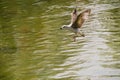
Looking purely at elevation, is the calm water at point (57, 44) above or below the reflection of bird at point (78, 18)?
below

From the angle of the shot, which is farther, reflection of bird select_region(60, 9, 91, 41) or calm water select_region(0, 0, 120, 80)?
calm water select_region(0, 0, 120, 80)

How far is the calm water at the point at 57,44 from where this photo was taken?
13.2m

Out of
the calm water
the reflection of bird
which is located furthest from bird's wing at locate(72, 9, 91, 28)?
the calm water

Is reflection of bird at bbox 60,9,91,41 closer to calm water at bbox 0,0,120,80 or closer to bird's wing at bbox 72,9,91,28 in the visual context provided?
bird's wing at bbox 72,9,91,28

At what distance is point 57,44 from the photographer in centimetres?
1650

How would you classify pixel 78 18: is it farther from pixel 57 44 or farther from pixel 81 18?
pixel 57 44

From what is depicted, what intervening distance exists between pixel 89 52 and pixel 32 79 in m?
3.09

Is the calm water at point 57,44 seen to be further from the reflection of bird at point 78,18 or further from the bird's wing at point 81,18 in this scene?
the bird's wing at point 81,18

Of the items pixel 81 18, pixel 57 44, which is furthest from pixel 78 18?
pixel 57 44

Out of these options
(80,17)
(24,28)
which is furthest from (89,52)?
(24,28)

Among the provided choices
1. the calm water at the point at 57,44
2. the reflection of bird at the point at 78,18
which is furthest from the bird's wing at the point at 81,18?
the calm water at the point at 57,44

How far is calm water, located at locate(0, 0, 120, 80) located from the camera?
520 inches

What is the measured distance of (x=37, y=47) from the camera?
16406mm

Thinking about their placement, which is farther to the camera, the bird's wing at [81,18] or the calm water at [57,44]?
the calm water at [57,44]
